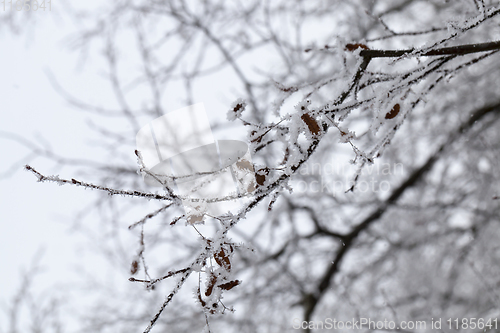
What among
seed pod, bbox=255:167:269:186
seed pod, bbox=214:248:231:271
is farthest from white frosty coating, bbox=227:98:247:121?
seed pod, bbox=214:248:231:271

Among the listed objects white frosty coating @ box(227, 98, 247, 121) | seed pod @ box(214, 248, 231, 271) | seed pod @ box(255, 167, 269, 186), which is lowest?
seed pod @ box(214, 248, 231, 271)

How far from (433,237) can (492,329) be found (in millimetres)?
1251

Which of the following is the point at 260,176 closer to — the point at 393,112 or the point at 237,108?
the point at 237,108

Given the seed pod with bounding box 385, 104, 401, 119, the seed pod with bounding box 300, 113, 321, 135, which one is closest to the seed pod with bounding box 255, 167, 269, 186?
the seed pod with bounding box 300, 113, 321, 135

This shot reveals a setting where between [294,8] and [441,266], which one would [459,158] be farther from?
[294,8]

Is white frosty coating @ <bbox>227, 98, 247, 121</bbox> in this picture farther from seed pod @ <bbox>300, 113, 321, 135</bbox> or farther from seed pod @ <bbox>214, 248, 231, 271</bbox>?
seed pod @ <bbox>214, 248, 231, 271</bbox>

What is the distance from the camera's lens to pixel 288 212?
13.5ft

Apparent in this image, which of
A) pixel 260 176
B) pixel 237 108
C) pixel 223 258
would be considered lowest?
pixel 223 258

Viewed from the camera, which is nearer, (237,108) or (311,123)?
(311,123)

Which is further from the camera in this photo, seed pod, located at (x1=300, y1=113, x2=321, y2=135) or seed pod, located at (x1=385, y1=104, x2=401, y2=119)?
seed pod, located at (x1=385, y1=104, x2=401, y2=119)

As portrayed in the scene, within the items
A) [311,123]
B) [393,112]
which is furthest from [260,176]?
[393,112]

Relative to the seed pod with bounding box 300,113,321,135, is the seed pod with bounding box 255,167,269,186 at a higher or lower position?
lower

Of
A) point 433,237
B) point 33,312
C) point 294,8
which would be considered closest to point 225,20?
point 294,8

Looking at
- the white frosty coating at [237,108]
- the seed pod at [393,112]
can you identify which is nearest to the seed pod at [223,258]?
the white frosty coating at [237,108]
